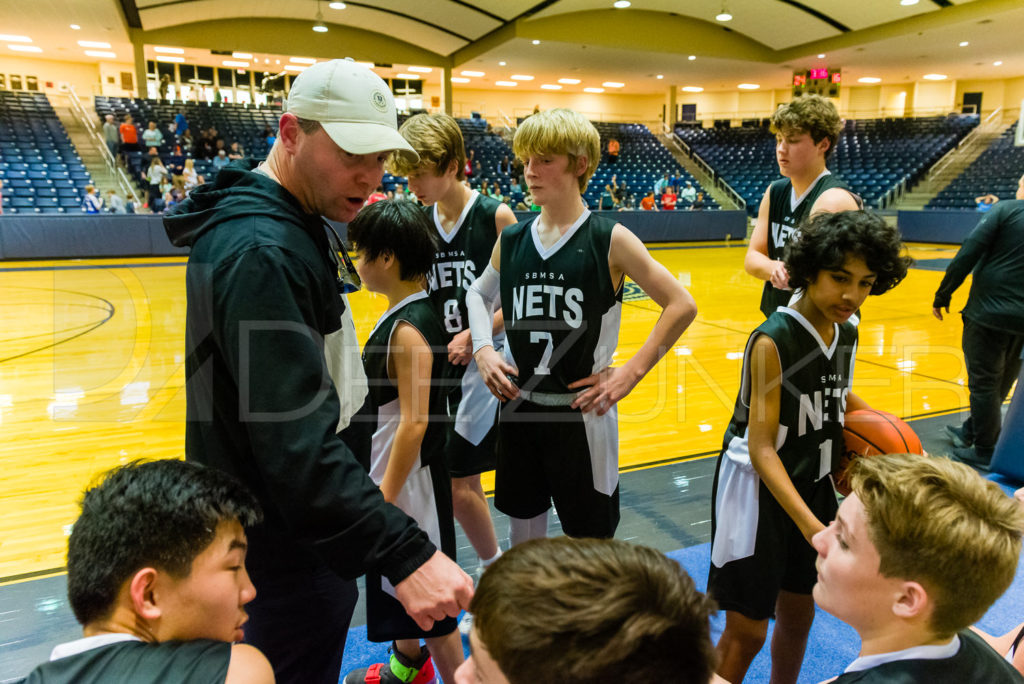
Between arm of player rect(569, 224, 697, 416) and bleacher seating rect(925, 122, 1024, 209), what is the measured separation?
21212 mm

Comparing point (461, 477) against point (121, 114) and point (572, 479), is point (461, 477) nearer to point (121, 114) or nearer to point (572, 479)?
point (572, 479)

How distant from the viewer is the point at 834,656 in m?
2.46

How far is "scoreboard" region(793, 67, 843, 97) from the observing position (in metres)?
22.9

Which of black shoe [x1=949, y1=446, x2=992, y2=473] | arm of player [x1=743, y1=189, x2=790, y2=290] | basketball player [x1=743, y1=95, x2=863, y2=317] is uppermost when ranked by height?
basketball player [x1=743, y1=95, x2=863, y2=317]

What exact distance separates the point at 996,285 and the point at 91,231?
14.0m

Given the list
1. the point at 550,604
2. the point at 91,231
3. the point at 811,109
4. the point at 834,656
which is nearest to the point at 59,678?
the point at 550,604

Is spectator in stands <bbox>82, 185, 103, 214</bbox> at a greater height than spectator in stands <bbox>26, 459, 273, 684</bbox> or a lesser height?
greater

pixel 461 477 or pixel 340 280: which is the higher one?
pixel 340 280

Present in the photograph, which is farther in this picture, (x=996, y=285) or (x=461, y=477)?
(x=996, y=285)

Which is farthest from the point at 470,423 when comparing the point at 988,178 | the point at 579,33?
the point at 988,178

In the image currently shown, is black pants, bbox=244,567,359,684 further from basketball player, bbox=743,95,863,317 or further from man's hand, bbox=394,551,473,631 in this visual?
basketball player, bbox=743,95,863,317

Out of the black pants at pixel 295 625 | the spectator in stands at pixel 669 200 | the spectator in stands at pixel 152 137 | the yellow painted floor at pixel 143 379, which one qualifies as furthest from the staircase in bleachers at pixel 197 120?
the black pants at pixel 295 625

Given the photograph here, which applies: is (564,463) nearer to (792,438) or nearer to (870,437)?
(792,438)

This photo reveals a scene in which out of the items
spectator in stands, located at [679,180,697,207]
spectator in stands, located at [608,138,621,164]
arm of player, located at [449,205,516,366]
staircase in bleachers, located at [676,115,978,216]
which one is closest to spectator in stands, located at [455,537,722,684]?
arm of player, located at [449,205,516,366]
